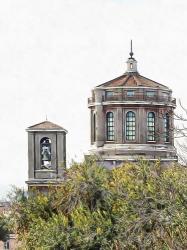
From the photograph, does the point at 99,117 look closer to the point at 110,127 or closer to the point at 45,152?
the point at 110,127

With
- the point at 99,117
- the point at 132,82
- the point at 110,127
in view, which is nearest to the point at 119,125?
the point at 110,127

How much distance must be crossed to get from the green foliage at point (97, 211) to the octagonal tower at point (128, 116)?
1529cm

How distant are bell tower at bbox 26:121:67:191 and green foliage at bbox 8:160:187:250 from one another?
41.7 ft

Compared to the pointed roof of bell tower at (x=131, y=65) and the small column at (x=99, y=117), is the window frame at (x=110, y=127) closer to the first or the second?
the small column at (x=99, y=117)

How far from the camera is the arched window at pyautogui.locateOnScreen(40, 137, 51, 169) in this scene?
46.0 metres

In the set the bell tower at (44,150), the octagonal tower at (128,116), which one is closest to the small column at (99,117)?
the octagonal tower at (128,116)

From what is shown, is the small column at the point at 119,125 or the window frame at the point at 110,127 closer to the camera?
the small column at the point at 119,125

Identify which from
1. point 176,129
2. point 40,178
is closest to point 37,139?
point 40,178

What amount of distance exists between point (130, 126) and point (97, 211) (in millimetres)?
20980

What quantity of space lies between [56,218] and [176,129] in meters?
13.8

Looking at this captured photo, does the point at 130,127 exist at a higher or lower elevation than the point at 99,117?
lower

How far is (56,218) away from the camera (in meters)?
27.6

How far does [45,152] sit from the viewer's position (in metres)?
46.2

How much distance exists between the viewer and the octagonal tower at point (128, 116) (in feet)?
155
